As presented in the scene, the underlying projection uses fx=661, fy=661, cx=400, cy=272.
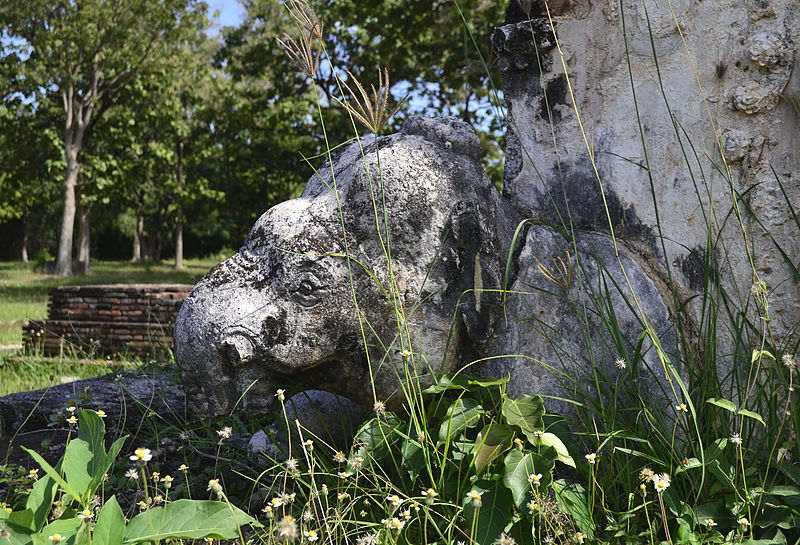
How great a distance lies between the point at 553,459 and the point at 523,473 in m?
0.09

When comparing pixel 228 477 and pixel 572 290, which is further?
pixel 228 477

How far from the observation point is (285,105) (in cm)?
1483

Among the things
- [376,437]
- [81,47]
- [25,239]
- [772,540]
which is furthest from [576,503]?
[25,239]

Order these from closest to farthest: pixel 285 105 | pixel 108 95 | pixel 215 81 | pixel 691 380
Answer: pixel 691 380 → pixel 285 105 → pixel 108 95 → pixel 215 81

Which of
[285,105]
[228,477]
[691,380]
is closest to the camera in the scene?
[691,380]

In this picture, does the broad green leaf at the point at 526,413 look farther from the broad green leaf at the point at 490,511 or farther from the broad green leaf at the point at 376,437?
the broad green leaf at the point at 376,437

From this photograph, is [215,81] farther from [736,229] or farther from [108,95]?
[736,229]

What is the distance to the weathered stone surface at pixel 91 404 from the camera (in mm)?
2785

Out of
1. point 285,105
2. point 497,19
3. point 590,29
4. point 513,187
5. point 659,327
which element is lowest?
point 659,327

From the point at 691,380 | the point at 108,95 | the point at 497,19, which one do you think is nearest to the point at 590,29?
the point at 691,380

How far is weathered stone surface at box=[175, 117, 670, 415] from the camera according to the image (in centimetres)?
171

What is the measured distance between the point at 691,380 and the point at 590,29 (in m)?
1.10

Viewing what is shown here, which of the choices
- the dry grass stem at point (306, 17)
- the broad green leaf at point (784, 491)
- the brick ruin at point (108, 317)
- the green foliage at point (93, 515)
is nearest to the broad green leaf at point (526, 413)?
the broad green leaf at point (784, 491)

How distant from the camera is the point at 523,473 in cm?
149
